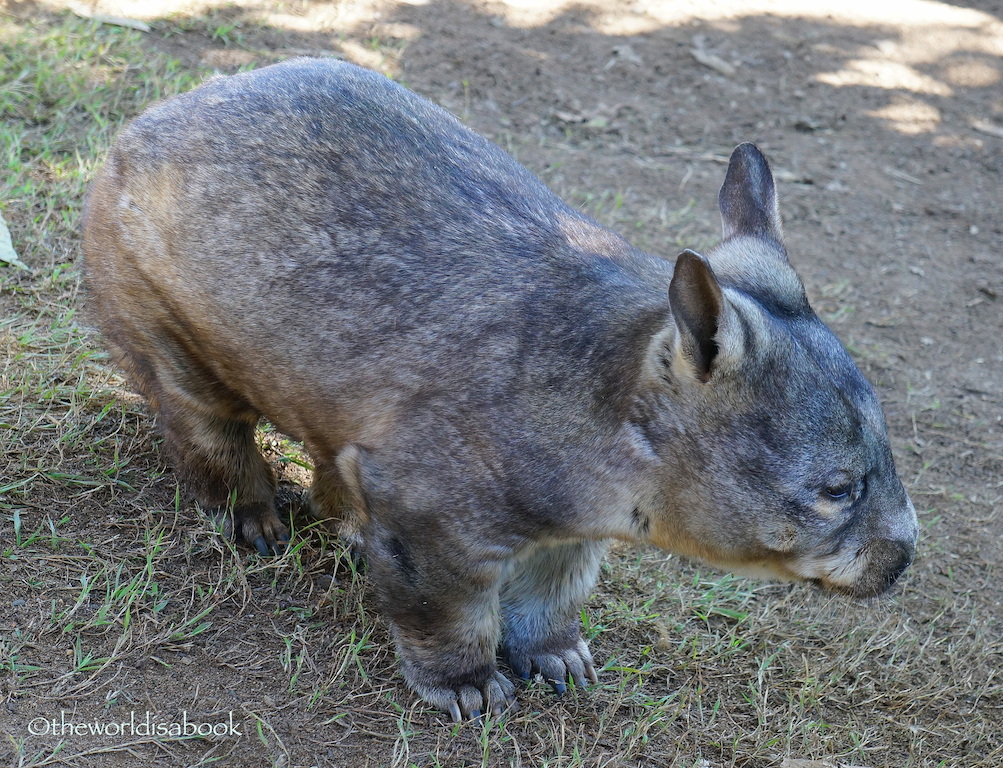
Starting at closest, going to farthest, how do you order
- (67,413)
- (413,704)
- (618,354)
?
(618,354) → (413,704) → (67,413)

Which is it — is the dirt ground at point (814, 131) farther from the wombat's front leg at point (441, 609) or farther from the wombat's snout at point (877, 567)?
the wombat's front leg at point (441, 609)

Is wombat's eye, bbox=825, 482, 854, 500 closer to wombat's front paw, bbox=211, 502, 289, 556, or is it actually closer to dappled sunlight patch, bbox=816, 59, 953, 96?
wombat's front paw, bbox=211, 502, 289, 556

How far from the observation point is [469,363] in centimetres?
285

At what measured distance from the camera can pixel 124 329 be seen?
3.43 m

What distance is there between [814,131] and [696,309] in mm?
4836

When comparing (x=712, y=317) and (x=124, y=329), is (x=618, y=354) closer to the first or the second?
(x=712, y=317)

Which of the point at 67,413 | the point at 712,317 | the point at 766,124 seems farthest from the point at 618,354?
the point at 766,124

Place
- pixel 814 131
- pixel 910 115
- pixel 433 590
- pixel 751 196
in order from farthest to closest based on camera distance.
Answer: pixel 910 115 → pixel 814 131 → pixel 751 196 → pixel 433 590

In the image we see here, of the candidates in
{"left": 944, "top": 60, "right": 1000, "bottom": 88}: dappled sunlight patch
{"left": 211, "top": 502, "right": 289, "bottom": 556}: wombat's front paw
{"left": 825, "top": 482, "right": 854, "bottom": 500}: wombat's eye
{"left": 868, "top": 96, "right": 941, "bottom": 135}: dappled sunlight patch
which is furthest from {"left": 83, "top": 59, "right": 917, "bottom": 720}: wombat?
{"left": 944, "top": 60, "right": 1000, "bottom": 88}: dappled sunlight patch

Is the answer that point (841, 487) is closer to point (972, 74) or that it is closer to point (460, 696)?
point (460, 696)

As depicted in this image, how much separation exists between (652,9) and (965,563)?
4825 mm

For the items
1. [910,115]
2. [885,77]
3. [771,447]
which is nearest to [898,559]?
[771,447]

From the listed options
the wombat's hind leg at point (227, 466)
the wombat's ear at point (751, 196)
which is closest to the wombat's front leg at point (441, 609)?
the wombat's hind leg at point (227, 466)

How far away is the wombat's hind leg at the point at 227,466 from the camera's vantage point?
3.45 m
